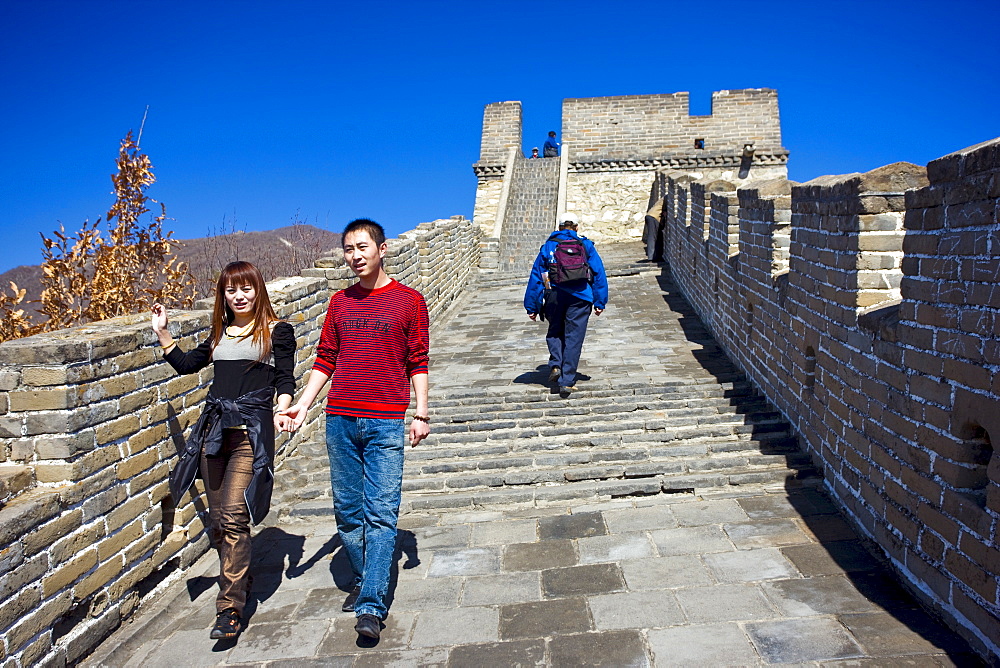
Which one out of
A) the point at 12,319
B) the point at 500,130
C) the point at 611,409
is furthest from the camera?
the point at 500,130

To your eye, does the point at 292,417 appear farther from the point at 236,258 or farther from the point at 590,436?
Answer: the point at 236,258

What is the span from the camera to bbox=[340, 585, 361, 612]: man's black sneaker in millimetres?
3871

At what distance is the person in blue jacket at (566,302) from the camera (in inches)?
281

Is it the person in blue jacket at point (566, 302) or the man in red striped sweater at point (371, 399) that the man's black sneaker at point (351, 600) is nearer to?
the man in red striped sweater at point (371, 399)

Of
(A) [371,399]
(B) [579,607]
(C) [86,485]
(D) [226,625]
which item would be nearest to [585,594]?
(B) [579,607]

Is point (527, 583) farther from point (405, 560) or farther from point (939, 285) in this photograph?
point (939, 285)

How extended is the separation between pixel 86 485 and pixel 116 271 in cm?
543

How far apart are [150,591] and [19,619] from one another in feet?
3.21

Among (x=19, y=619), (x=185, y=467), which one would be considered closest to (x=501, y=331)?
(x=185, y=467)

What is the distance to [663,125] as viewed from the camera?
74.8ft

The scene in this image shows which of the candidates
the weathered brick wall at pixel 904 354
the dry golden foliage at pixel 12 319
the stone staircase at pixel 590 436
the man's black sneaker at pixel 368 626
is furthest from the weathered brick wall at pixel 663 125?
the man's black sneaker at pixel 368 626

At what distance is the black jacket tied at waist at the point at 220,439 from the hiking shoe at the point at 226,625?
0.44 metres

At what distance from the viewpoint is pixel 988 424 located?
3123 millimetres

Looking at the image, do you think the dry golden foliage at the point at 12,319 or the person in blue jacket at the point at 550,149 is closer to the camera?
the dry golden foliage at the point at 12,319
